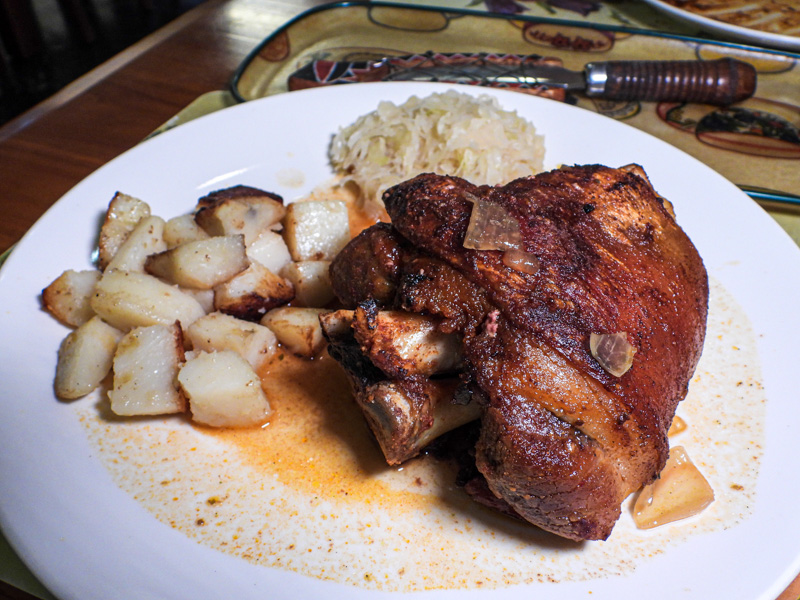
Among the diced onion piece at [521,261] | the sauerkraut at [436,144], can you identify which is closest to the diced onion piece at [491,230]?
the diced onion piece at [521,261]

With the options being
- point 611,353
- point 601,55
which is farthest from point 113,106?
point 611,353

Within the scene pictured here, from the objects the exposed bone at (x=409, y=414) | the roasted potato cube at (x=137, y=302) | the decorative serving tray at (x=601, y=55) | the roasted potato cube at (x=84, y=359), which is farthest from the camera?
the decorative serving tray at (x=601, y=55)

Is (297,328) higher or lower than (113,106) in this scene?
lower

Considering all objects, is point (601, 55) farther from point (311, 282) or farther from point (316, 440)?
point (316, 440)

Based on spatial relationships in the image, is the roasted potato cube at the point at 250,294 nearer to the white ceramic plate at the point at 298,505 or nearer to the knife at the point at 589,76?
the white ceramic plate at the point at 298,505

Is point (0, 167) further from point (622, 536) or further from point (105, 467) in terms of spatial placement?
point (622, 536)

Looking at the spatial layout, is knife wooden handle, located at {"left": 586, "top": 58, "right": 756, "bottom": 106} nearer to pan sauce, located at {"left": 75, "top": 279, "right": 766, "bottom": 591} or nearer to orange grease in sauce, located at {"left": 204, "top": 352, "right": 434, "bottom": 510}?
pan sauce, located at {"left": 75, "top": 279, "right": 766, "bottom": 591}
